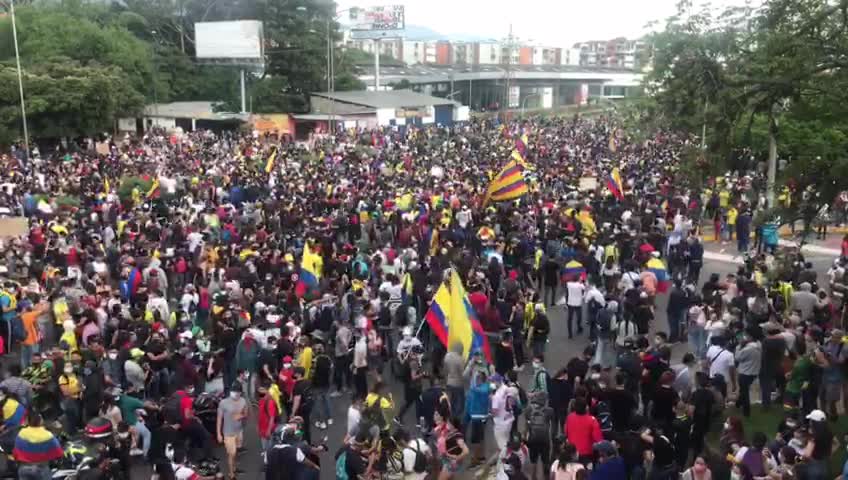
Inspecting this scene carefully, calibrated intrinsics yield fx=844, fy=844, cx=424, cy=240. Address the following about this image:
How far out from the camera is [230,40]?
55.0m

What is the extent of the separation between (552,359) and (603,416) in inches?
180

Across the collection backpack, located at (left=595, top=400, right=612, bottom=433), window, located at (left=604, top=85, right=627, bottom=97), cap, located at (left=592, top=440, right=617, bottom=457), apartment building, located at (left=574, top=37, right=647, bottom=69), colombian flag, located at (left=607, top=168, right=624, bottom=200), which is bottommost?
backpack, located at (left=595, top=400, right=612, bottom=433)

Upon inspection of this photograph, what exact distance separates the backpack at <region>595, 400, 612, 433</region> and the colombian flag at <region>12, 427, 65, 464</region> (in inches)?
224

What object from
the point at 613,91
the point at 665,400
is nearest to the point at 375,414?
the point at 665,400

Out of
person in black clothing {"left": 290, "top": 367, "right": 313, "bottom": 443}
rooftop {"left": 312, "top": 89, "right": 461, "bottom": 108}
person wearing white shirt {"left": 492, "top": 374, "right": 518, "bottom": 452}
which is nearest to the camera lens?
person wearing white shirt {"left": 492, "top": 374, "right": 518, "bottom": 452}

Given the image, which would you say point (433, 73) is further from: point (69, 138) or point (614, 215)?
point (614, 215)

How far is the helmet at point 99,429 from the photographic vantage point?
29.6ft

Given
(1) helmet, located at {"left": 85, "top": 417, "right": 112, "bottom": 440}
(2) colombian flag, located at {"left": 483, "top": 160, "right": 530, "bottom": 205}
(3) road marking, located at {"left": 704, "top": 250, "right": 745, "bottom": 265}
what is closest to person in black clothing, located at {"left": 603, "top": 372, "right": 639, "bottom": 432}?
(1) helmet, located at {"left": 85, "top": 417, "right": 112, "bottom": 440}

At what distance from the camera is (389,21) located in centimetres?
6969

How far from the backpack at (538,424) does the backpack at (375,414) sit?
5.23 feet

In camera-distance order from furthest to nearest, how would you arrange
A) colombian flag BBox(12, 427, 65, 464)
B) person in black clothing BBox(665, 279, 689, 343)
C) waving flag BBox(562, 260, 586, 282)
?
1. waving flag BBox(562, 260, 586, 282)
2. person in black clothing BBox(665, 279, 689, 343)
3. colombian flag BBox(12, 427, 65, 464)

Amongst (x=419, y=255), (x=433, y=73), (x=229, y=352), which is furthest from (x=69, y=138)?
(x=433, y=73)

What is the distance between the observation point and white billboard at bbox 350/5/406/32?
69312mm

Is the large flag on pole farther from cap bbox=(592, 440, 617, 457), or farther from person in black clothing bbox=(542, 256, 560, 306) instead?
person in black clothing bbox=(542, 256, 560, 306)
